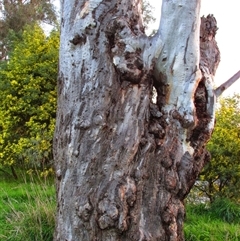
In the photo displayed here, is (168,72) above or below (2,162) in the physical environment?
above

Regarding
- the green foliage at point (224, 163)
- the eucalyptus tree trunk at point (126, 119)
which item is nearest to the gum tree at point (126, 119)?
the eucalyptus tree trunk at point (126, 119)

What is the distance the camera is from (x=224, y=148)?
23.4ft

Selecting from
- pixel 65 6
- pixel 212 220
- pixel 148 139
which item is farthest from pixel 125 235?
pixel 212 220

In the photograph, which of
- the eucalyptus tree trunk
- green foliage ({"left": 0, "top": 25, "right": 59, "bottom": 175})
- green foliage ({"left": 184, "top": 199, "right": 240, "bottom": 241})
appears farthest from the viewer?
green foliage ({"left": 0, "top": 25, "right": 59, "bottom": 175})

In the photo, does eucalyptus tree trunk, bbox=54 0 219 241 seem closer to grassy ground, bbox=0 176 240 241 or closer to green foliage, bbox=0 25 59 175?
grassy ground, bbox=0 176 240 241

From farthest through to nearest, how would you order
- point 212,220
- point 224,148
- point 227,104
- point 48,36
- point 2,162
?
point 48,36 < point 2,162 < point 227,104 < point 224,148 < point 212,220

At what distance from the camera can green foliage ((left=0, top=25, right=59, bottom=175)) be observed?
9.38m

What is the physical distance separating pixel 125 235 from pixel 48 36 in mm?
8448

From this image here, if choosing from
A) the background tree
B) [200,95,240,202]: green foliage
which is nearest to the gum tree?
[200,95,240,202]: green foliage

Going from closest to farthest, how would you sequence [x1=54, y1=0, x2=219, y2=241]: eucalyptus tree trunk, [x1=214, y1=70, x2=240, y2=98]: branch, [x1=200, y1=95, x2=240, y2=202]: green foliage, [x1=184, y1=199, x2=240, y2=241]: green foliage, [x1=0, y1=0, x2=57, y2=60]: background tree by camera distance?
[x1=54, y1=0, x2=219, y2=241]: eucalyptus tree trunk
[x1=214, y1=70, x2=240, y2=98]: branch
[x1=184, y1=199, x2=240, y2=241]: green foliage
[x1=200, y1=95, x2=240, y2=202]: green foliage
[x1=0, y1=0, x2=57, y2=60]: background tree

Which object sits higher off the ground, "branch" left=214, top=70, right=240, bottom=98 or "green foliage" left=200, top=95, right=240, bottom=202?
"branch" left=214, top=70, right=240, bottom=98

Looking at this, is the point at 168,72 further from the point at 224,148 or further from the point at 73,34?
the point at 224,148

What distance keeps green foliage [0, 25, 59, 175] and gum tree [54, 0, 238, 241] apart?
627 cm

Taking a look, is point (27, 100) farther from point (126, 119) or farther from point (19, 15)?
point (19, 15)
